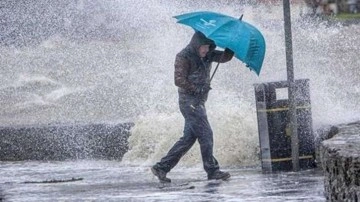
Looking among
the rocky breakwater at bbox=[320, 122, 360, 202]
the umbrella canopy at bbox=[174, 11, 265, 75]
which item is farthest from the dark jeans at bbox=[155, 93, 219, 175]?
the rocky breakwater at bbox=[320, 122, 360, 202]

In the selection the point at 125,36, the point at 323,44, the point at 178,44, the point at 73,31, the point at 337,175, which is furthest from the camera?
the point at 73,31

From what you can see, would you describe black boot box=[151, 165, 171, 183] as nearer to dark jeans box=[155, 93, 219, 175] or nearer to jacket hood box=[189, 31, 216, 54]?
dark jeans box=[155, 93, 219, 175]

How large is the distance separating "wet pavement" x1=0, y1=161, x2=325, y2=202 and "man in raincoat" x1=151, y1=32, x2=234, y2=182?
0.28 m

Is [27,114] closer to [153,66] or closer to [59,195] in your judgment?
[153,66]

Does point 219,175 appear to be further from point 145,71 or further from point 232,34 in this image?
point 145,71

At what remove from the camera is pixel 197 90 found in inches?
484

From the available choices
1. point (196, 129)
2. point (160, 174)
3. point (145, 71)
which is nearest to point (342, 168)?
point (196, 129)

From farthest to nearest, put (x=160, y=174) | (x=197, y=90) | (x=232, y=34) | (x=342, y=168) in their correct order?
(x=160, y=174) < (x=197, y=90) < (x=232, y=34) < (x=342, y=168)

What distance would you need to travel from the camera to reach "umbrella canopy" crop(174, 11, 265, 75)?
12031 millimetres

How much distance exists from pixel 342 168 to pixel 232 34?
4.28 metres

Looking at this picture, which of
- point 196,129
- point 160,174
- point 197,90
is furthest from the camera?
point 160,174

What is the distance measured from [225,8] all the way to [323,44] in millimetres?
2114

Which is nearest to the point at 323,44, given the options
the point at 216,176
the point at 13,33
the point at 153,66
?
the point at 153,66

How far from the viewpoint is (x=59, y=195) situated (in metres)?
11.7
